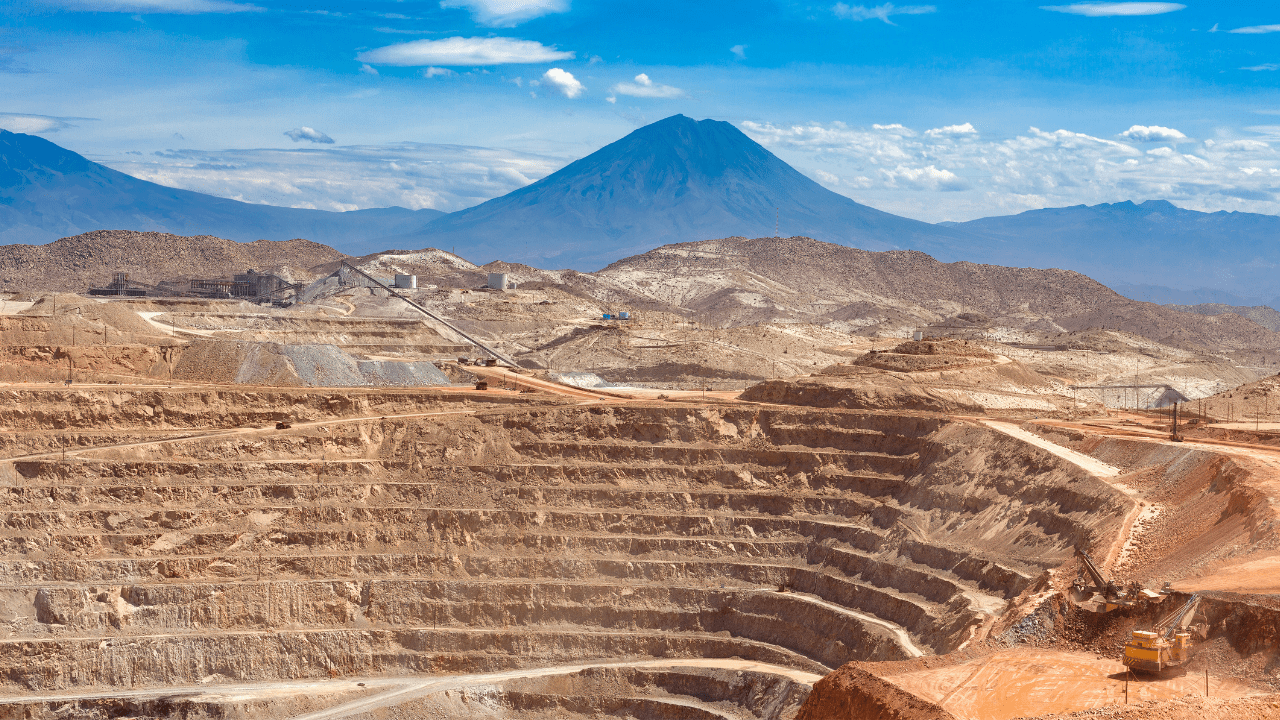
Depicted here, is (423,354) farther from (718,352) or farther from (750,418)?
(750,418)

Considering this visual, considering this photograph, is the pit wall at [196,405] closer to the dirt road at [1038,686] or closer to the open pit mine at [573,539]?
the open pit mine at [573,539]

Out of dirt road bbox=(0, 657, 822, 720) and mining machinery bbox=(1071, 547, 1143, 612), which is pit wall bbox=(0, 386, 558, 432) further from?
mining machinery bbox=(1071, 547, 1143, 612)

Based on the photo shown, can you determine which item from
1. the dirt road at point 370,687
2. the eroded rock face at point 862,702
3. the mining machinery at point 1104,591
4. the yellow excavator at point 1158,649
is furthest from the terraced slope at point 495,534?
the eroded rock face at point 862,702

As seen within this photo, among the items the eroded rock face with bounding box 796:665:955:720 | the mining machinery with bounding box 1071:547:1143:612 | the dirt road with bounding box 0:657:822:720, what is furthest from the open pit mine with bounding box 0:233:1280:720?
the eroded rock face with bounding box 796:665:955:720

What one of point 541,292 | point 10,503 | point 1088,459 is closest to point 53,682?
point 10,503

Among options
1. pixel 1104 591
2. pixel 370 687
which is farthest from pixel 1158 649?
pixel 370 687

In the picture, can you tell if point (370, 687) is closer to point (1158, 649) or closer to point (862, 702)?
point (862, 702)
